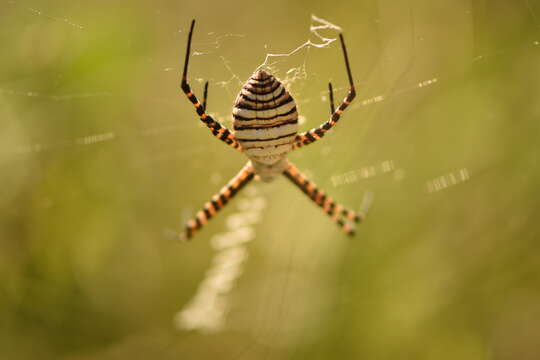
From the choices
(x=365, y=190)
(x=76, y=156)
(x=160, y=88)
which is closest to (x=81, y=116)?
(x=76, y=156)

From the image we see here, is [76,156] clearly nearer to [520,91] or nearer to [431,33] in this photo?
[431,33]

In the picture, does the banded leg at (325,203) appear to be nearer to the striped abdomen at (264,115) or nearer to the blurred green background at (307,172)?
the blurred green background at (307,172)

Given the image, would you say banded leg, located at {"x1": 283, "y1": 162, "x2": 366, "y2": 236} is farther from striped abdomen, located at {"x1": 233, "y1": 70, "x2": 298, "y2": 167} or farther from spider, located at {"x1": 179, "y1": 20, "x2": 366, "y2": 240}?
striped abdomen, located at {"x1": 233, "y1": 70, "x2": 298, "y2": 167}

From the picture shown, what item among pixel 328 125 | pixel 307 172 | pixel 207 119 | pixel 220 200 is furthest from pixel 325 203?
pixel 207 119

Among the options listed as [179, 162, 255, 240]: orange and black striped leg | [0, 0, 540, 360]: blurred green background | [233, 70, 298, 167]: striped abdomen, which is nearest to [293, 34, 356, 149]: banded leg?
[233, 70, 298, 167]: striped abdomen

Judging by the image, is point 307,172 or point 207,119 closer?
point 207,119

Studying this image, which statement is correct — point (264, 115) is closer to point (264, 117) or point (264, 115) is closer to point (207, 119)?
point (264, 117)
